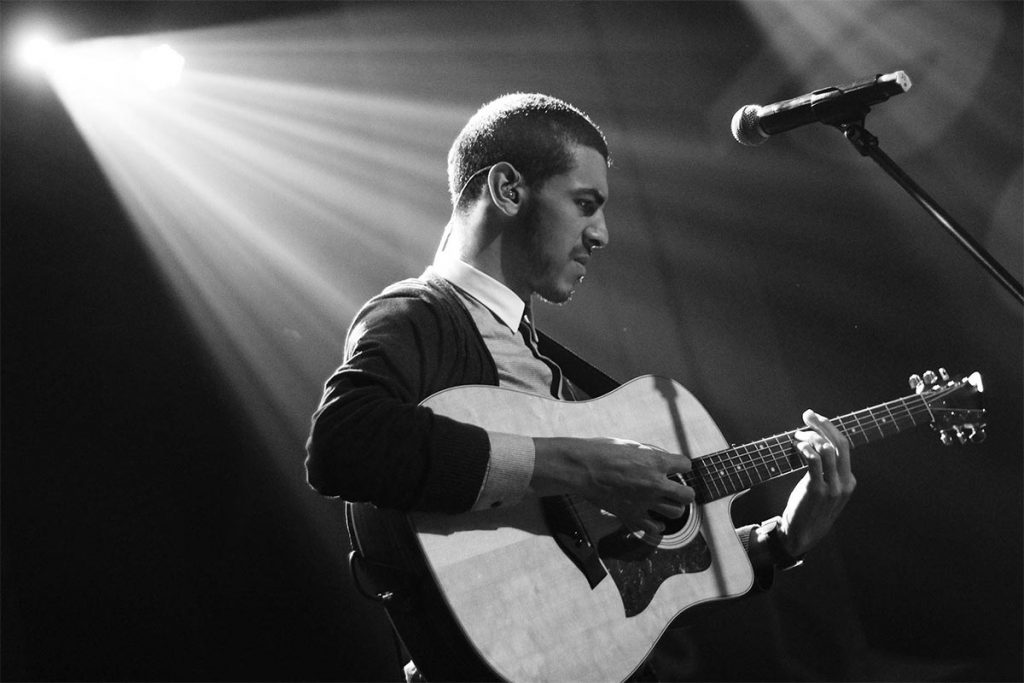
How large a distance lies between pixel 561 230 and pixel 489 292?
0.79 feet

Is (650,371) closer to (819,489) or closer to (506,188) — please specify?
(819,489)

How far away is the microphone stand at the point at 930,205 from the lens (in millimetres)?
1737

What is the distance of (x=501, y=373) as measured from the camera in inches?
71.9

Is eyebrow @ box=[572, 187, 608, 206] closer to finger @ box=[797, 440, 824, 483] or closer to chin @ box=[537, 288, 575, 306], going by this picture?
chin @ box=[537, 288, 575, 306]

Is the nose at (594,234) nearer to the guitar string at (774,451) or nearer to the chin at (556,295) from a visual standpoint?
the chin at (556,295)

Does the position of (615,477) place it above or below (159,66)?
below

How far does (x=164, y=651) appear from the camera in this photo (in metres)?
2.97

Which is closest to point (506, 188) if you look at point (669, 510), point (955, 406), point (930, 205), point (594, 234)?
point (594, 234)

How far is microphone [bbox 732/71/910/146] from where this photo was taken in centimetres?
179

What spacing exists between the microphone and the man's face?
1.36 ft

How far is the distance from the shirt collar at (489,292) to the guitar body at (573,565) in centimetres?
24

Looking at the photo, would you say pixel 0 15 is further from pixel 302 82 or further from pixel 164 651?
pixel 164 651

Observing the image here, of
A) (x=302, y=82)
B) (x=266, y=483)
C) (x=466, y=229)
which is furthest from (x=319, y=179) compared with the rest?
(x=466, y=229)

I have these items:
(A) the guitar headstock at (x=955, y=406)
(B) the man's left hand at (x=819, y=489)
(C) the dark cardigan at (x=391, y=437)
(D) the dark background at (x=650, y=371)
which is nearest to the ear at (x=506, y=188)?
(C) the dark cardigan at (x=391, y=437)
